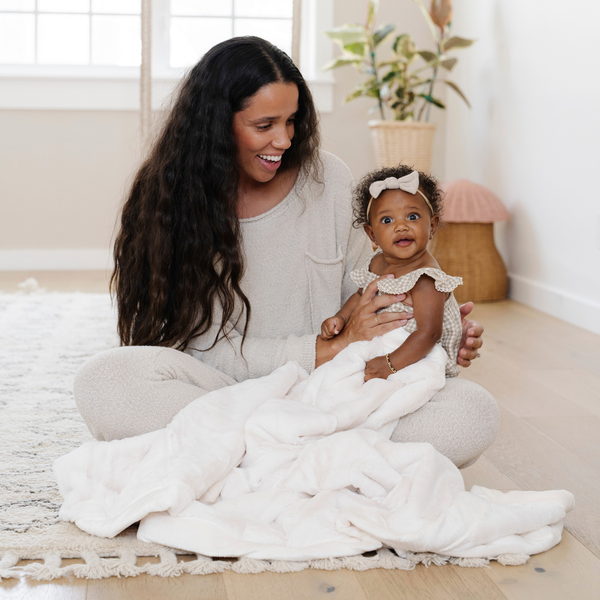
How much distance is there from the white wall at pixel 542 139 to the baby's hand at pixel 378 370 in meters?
1.67

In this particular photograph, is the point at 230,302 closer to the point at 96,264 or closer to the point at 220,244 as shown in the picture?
the point at 220,244

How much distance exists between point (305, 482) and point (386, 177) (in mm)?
615

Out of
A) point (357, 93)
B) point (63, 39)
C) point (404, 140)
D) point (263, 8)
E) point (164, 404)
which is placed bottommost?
point (164, 404)

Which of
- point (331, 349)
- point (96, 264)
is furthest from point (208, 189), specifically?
point (96, 264)

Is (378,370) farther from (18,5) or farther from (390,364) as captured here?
(18,5)

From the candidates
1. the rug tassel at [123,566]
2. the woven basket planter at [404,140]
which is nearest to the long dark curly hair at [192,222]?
the rug tassel at [123,566]

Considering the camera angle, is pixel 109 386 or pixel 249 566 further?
pixel 109 386

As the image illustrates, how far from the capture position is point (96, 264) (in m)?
4.25

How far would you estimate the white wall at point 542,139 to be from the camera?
280cm

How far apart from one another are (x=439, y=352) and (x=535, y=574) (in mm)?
438

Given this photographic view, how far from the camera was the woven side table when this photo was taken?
3.35 metres

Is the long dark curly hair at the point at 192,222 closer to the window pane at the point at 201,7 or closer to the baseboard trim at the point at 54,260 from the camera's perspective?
the baseboard trim at the point at 54,260

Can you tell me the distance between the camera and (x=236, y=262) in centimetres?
152

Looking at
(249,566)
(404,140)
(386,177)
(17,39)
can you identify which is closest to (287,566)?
(249,566)
